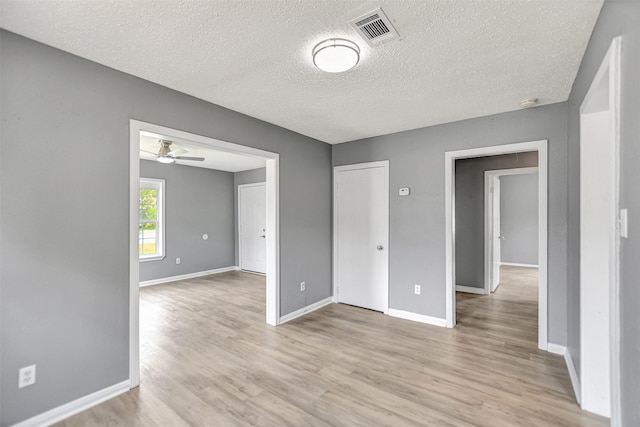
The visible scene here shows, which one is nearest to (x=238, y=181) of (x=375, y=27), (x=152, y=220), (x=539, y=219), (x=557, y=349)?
(x=152, y=220)

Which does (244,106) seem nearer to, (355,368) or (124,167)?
(124,167)

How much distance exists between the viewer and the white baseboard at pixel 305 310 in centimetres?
369

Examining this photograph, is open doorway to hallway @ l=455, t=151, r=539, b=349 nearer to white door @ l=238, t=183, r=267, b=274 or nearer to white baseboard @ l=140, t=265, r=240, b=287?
white door @ l=238, t=183, r=267, b=274

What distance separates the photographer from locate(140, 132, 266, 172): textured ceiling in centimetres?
444

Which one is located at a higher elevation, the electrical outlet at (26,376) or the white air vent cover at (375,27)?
the white air vent cover at (375,27)

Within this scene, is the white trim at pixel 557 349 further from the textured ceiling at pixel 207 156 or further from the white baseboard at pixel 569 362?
the textured ceiling at pixel 207 156

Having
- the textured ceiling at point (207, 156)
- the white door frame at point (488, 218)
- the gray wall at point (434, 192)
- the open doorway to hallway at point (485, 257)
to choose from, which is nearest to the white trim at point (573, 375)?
the gray wall at point (434, 192)

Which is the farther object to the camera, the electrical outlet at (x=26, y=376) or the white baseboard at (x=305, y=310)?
the white baseboard at (x=305, y=310)

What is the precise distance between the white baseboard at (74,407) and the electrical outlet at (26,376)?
9.1 inches

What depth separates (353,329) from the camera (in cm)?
345

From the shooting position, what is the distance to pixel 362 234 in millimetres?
4238

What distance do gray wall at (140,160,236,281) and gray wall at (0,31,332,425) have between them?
3828mm

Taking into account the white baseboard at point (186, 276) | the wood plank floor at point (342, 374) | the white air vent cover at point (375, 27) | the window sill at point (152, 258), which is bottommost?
the wood plank floor at point (342, 374)

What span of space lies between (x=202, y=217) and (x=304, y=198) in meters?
3.59
